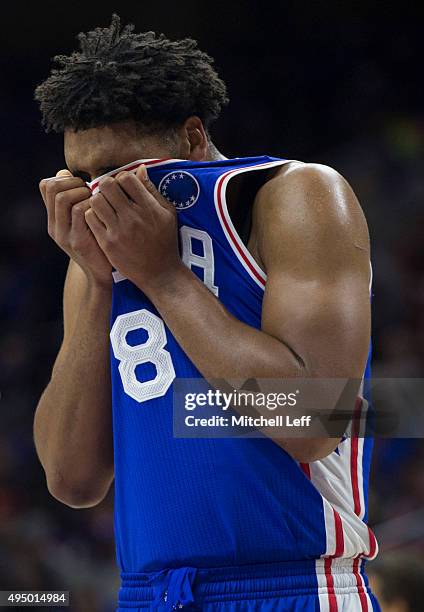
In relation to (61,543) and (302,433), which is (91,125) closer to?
(302,433)

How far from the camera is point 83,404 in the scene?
5.54 feet

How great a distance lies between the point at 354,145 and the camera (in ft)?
13.8

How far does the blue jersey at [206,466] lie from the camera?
143cm

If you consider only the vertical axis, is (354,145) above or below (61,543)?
above

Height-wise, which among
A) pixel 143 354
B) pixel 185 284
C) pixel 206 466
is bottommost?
pixel 206 466

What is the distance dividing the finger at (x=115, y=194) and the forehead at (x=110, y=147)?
13cm

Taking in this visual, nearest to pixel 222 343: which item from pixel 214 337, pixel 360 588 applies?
pixel 214 337

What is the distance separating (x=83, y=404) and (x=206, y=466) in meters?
0.33

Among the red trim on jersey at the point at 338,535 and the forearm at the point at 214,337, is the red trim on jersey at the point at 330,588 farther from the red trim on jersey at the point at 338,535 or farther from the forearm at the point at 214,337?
the forearm at the point at 214,337

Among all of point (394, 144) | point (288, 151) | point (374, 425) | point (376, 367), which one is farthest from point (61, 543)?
point (374, 425)

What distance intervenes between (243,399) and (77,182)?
0.49 m

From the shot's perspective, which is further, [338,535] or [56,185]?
[56,185]

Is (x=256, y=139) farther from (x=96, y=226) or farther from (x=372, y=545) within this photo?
(x=372, y=545)

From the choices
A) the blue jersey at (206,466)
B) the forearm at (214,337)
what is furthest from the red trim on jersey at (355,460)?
the forearm at (214,337)
